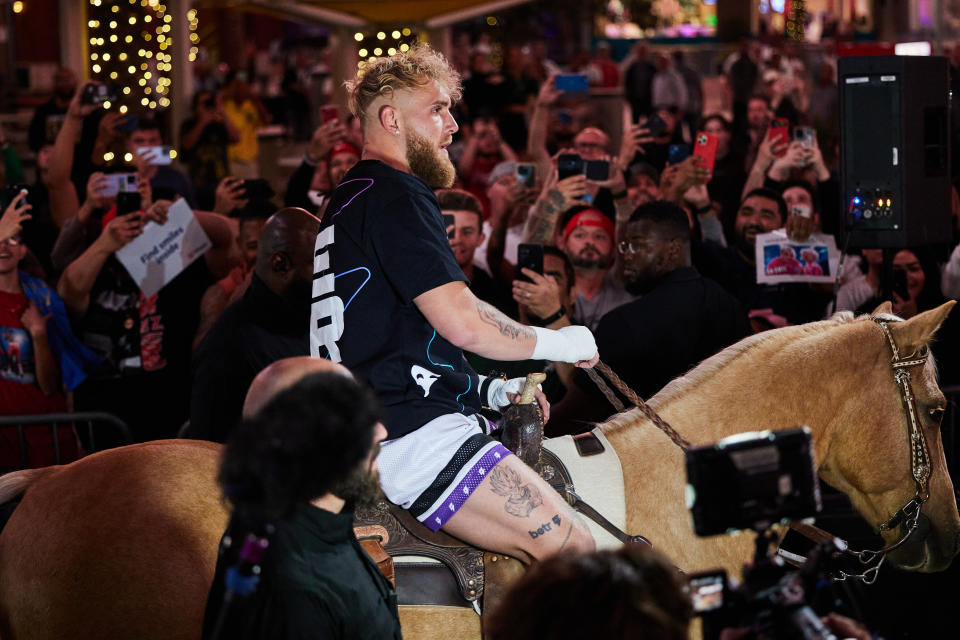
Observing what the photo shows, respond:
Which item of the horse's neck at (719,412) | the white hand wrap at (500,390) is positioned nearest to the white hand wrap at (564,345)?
the white hand wrap at (500,390)

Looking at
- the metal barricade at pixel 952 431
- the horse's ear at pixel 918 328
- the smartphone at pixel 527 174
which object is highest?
the smartphone at pixel 527 174

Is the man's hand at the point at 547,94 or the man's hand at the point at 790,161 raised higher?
the man's hand at the point at 547,94

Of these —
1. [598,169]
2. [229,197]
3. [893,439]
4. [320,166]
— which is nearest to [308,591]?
[893,439]

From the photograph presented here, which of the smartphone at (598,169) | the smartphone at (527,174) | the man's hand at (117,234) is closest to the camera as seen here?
the man's hand at (117,234)

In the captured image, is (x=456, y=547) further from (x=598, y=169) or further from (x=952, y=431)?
(x=598, y=169)

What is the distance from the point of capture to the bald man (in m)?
4.84

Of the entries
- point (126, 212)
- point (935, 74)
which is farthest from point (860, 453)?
point (126, 212)

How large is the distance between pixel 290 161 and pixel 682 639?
14863 mm

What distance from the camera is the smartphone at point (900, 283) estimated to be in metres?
7.14

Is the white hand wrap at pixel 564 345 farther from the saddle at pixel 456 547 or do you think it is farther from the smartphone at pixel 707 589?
the smartphone at pixel 707 589

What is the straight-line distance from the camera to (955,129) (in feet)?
35.4

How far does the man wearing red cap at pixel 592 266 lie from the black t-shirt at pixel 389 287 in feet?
12.4

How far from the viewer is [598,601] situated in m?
1.83

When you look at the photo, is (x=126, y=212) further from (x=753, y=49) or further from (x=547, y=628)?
(x=753, y=49)
